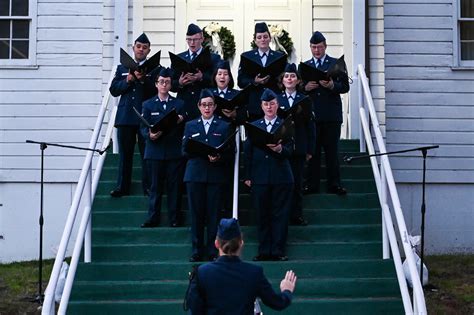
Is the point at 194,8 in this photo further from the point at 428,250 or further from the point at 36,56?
the point at 428,250

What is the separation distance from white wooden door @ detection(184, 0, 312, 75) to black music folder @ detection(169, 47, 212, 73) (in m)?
2.66

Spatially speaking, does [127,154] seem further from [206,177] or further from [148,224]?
[206,177]

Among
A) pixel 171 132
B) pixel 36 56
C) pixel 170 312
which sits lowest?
pixel 170 312

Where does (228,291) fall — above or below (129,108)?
below

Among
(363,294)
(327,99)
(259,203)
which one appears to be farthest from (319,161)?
(363,294)

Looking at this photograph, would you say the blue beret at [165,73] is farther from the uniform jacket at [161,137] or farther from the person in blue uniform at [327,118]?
the person in blue uniform at [327,118]

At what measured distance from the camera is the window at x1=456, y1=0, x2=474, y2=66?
1432 centimetres

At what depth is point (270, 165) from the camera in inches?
409

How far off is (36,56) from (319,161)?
15.1ft

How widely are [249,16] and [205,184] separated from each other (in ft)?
14.5

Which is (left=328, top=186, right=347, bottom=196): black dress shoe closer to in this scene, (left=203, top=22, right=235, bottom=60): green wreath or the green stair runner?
the green stair runner

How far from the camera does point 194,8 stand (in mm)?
14242

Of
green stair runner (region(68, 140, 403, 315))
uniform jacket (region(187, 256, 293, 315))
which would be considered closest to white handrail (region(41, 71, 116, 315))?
green stair runner (region(68, 140, 403, 315))

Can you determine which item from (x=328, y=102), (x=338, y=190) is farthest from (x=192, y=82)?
(x=338, y=190)
